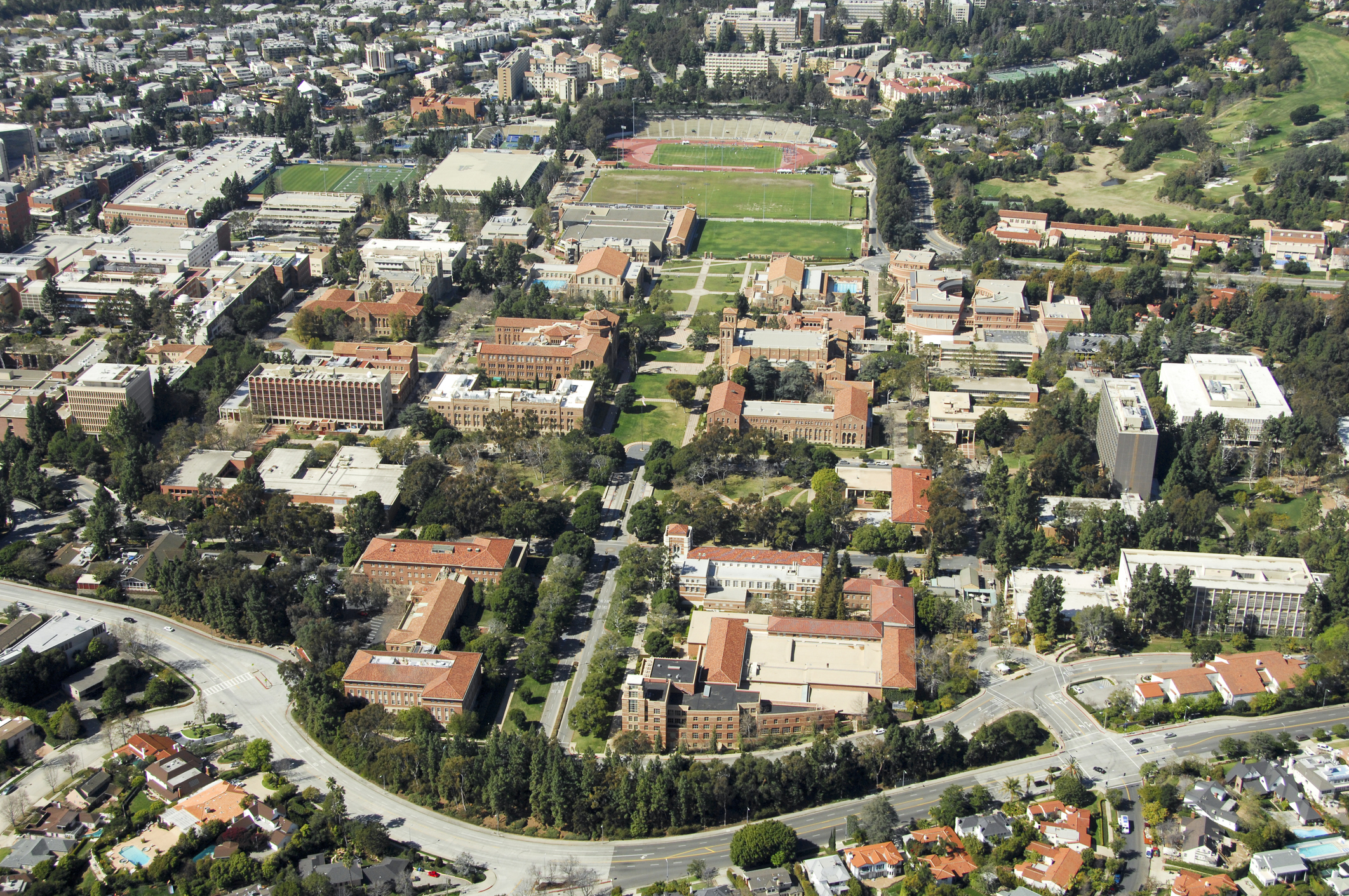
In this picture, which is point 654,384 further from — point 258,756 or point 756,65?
point 756,65

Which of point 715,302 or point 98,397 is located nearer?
point 98,397

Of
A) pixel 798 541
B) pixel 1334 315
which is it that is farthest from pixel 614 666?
pixel 1334 315

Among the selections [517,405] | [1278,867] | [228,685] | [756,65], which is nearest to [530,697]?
[228,685]

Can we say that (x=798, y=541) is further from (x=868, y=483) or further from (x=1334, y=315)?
(x=1334, y=315)

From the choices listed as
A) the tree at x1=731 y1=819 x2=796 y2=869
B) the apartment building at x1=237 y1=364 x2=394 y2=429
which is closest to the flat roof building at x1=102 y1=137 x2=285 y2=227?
the apartment building at x1=237 y1=364 x2=394 y2=429

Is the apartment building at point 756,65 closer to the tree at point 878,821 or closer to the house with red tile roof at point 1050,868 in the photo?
the tree at point 878,821
